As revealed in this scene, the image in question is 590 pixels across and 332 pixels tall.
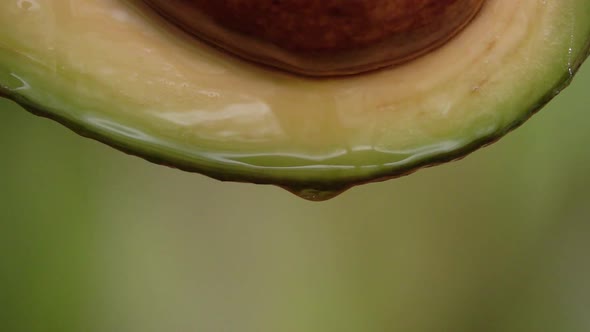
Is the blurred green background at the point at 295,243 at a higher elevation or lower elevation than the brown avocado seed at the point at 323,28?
lower

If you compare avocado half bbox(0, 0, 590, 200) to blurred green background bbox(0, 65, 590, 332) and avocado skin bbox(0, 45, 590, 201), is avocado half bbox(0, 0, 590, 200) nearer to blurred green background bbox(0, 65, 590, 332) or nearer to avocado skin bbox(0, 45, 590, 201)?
avocado skin bbox(0, 45, 590, 201)

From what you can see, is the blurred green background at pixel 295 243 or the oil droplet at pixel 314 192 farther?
the blurred green background at pixel 295 243

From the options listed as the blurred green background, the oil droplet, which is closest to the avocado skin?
the oil droplet

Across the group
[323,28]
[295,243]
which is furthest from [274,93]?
[295,243]

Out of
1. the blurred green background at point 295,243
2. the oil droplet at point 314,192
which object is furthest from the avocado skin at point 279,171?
the blurred green background at point 295,243

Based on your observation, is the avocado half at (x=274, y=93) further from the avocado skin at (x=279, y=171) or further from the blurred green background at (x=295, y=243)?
the blurred green background at (x=295, y=243)

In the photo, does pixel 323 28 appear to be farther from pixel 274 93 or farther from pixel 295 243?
pixel 295 243

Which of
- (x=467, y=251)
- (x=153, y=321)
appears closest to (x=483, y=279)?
(x=467, y=251)
